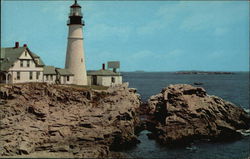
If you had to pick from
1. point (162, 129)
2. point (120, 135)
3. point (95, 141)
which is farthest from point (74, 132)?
point (162, 129)

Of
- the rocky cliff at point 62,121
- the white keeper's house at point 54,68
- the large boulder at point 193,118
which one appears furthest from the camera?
the white keeper's house at point 54,68

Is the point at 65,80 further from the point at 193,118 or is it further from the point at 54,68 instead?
the point at 193,118

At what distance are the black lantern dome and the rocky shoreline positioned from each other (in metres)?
13.1

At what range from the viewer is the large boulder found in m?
34.3

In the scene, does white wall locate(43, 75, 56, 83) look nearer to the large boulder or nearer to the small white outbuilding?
the small white outbuilding

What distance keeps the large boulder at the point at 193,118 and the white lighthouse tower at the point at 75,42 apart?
46.8ft

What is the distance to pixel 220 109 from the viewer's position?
3878 centimetres

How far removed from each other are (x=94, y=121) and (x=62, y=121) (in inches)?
131

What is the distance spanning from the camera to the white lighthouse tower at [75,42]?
45.4 m

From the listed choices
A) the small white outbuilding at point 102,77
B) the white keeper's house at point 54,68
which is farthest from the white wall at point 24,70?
the small white outbuilding at point 102,77

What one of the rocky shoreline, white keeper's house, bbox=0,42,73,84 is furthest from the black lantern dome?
the rocky shoreline

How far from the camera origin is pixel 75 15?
45.2m

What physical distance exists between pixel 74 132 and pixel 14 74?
15.5m

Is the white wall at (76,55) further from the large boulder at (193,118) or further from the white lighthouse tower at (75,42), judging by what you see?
the large boulder at (193,118)
